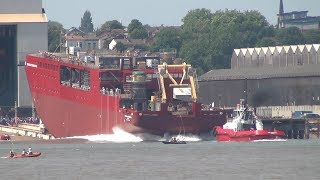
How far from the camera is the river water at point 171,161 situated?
101m

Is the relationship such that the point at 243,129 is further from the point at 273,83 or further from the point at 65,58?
Result: the point at 273,83

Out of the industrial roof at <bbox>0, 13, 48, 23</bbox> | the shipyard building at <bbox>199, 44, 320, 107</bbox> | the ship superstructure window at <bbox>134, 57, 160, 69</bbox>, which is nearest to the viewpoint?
the ship superstructure window at <bbox>134, 57, 160, 69</bbox>

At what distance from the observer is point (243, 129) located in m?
139

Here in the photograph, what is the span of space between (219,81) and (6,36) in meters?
31.1

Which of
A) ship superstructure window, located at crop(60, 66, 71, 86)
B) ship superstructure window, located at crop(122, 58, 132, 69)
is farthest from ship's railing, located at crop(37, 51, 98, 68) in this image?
ship superstructure window, located at crop(122, 58, 132, 69)

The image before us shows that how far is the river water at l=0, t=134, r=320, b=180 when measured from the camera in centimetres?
10056

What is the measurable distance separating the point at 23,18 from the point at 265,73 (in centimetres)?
3380

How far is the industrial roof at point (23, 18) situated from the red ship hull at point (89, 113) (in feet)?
18.5

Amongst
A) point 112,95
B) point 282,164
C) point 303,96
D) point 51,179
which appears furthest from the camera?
point 303,96

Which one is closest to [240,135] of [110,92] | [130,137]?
[130,137]

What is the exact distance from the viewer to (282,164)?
107 meters

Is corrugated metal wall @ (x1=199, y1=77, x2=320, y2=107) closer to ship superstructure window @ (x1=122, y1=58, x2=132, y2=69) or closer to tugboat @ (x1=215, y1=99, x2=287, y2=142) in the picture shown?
ship superstructure window @ (x1=122, y1=58, x2=132, y2=69)

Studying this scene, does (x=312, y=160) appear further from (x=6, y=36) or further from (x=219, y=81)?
(x=219, y=81)

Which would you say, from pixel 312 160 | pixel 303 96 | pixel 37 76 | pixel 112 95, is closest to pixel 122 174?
pixel 312 160
